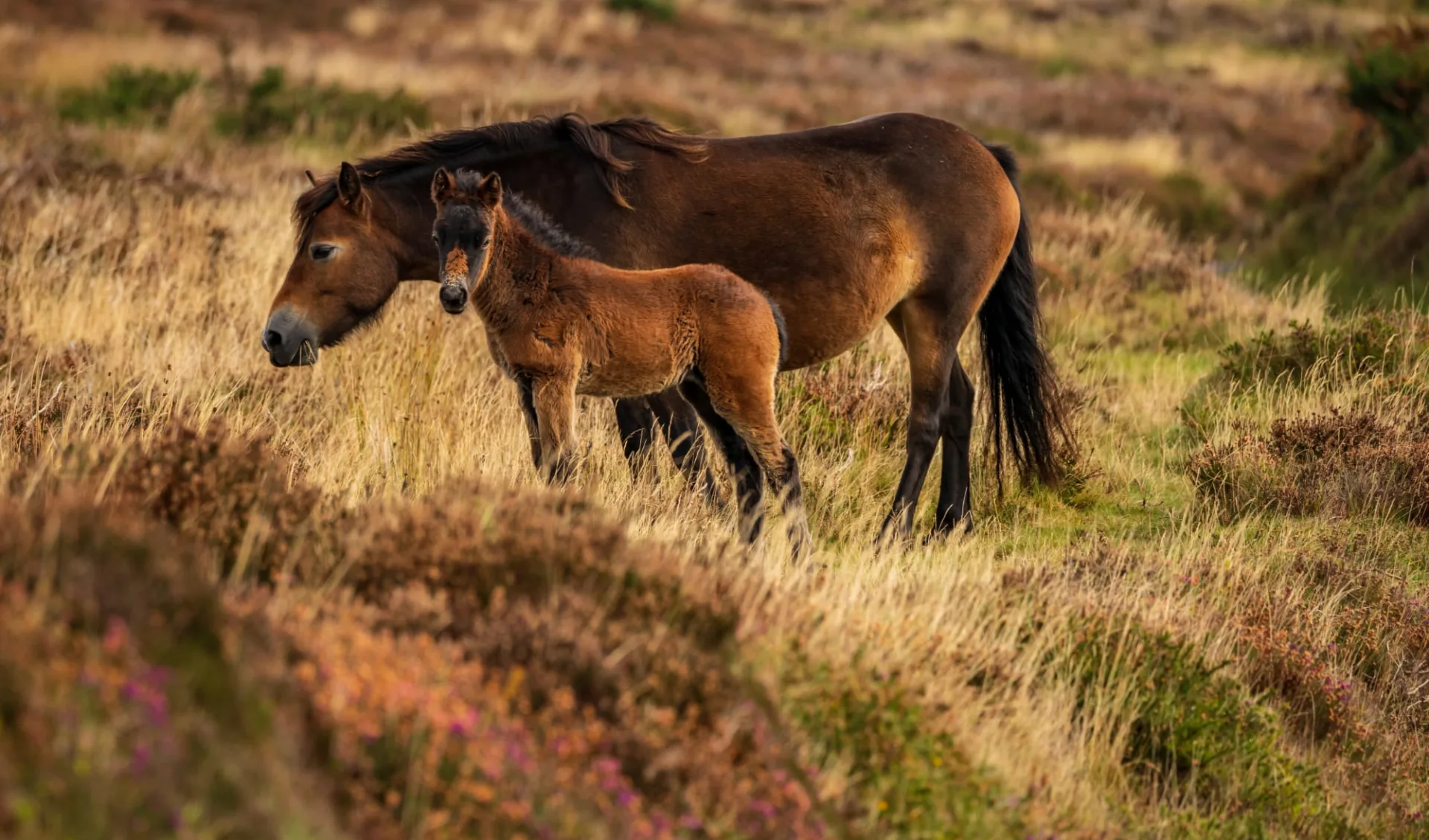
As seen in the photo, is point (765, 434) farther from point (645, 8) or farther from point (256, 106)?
point (645, 8)

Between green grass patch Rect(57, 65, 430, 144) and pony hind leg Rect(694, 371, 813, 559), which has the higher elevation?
pony hind leg Rect(694, 371, 813, 559)

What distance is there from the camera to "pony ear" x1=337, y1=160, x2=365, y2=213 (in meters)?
6.41

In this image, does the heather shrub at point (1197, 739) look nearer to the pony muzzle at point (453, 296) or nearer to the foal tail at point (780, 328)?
the foal tail at point (780, 328)

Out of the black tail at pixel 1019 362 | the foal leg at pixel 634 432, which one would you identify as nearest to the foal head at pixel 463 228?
the foal leg at pixel 634 432

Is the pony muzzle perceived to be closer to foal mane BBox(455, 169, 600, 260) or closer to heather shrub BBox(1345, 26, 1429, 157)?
foal mane BBox(455, 169, 600, 260)

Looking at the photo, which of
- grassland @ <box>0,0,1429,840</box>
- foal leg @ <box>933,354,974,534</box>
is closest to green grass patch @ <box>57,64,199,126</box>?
grassland @ <box>0,0,1429,840</box>

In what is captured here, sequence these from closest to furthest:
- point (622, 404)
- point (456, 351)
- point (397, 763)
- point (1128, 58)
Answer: point (397, 763) < point (622, 404) < point (456, 351) < point (1128, 58)

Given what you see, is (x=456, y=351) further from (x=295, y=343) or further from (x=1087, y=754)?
(x=1087, y=754)

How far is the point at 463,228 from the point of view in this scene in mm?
5664

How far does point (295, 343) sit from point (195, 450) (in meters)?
2.05

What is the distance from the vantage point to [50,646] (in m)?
2.92

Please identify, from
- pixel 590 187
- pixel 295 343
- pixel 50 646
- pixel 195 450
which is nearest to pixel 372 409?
pixel 295 343

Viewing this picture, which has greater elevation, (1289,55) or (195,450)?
(195,450)

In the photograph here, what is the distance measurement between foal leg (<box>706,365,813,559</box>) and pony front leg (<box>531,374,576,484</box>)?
663mm
